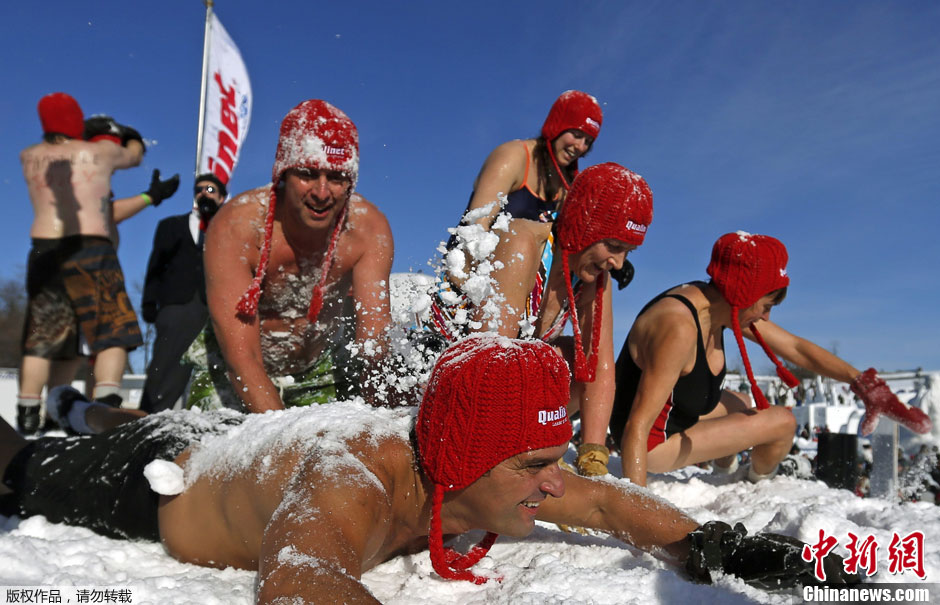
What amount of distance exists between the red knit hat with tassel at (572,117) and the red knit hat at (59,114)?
2810 mm

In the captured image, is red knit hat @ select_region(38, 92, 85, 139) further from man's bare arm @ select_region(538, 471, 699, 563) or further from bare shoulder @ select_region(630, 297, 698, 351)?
man's bare arm @ select_region(538, 471, 699, 563)

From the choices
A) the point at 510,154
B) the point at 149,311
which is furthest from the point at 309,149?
the point at 149,311

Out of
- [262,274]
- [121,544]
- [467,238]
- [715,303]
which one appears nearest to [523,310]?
[467,238]

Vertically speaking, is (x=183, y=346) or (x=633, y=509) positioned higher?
(x=183, y=346)

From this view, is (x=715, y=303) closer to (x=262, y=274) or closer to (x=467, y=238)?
(x=467, y=238)

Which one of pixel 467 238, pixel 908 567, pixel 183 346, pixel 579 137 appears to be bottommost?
pixel 908 567

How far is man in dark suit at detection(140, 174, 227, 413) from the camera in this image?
4.25 meters

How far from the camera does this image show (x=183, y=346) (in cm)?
443

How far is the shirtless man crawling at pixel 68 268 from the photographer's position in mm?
3785

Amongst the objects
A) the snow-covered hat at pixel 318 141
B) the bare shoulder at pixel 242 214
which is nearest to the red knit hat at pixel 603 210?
the snow-covered hat at pixel 318 141

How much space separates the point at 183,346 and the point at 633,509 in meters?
3.58

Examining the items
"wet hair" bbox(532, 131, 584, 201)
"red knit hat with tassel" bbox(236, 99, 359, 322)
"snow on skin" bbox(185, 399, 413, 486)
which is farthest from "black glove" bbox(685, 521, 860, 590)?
"wet hair" bbox(532, 131, 584, 201)

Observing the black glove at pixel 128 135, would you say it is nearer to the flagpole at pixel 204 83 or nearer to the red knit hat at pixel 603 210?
the flagpole at pixel 204 83

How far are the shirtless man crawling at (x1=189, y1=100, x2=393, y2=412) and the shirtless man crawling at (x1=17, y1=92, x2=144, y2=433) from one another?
4.19 feet
